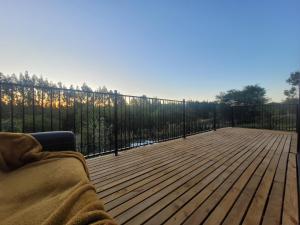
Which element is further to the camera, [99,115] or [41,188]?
[99,115]

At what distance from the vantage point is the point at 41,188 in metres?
0.76

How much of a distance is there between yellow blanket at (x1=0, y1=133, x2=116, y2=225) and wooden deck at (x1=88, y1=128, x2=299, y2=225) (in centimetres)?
60

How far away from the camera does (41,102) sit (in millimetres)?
2377

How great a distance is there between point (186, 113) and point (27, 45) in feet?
14.9

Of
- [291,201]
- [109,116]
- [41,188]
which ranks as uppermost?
[109,116]

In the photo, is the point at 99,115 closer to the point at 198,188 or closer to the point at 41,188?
the point at 198,188

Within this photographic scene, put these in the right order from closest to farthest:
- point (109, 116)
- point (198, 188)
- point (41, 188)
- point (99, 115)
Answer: point (41, 188), point (198, 188), point (99, 115), point (109, 116)

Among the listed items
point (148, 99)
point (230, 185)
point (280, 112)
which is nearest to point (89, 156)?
point (148, 99)

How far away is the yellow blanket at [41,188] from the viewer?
0.50 metres

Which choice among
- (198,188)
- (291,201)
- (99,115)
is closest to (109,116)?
(99,115)

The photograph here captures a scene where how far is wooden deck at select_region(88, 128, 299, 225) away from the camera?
1270mm

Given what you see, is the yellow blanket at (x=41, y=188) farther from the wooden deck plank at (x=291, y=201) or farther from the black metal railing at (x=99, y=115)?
the wooden deck plank at (x=291, y=201)

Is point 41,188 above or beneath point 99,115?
beneath

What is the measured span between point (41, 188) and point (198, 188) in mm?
1404
